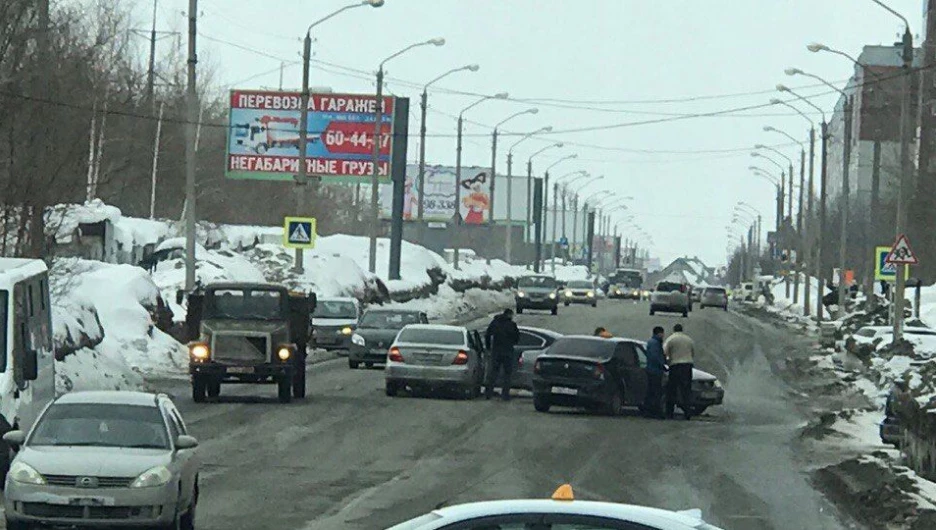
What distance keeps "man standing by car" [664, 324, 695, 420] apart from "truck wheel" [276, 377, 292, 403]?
6.49m

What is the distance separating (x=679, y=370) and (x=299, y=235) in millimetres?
23532

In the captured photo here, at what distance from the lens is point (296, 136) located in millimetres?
79062

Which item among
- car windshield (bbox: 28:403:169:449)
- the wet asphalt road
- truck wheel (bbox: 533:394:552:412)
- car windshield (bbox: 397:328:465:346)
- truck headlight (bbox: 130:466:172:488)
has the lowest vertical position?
the wet asphalt road

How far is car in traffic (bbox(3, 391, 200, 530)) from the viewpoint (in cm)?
1579

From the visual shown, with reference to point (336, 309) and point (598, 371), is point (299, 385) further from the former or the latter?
point (336, 309)

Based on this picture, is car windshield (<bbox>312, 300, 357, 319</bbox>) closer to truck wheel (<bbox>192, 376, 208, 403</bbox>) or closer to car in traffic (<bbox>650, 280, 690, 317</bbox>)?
truck wheel (<bbox>192, 376, 208, 403</bbox>)

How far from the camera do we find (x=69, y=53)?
1497 inches

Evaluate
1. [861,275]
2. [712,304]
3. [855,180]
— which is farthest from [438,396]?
[855,180]

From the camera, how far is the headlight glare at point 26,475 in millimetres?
15797

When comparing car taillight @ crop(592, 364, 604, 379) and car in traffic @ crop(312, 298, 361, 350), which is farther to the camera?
car in traffic @ crop(312, 298, 361, 350)

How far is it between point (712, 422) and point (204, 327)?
889cm

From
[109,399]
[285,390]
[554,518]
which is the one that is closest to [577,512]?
[554,518]

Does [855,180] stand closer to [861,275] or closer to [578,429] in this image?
[861,275]

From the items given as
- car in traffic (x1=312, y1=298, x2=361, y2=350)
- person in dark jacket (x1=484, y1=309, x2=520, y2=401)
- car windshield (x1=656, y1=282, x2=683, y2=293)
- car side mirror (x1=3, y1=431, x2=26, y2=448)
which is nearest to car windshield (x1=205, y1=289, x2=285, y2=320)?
person in dark jacket (x1=484, y1=309, x2=520, y2=401)
